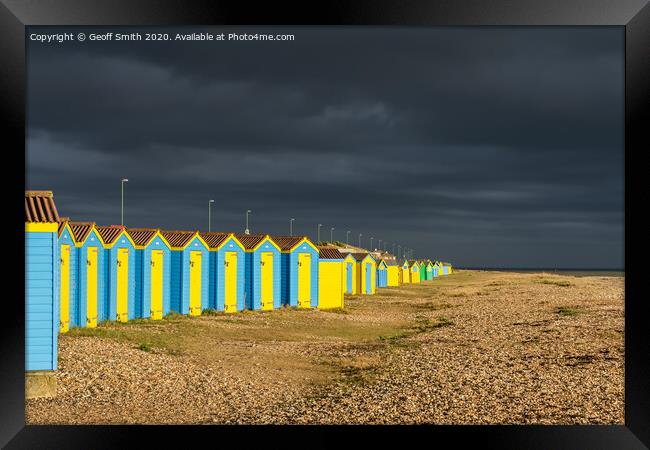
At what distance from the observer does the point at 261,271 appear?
32562mm

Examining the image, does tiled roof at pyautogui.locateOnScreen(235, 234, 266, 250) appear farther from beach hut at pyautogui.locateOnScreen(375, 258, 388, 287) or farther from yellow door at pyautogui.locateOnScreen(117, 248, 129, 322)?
beach hut at pyautogui.locateOnScreen(375, 258, 388, 287)

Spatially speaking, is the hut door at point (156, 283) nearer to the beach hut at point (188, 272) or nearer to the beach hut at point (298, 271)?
the beach hut at point (188, 272)

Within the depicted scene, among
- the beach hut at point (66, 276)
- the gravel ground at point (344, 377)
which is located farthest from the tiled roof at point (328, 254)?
the beach hut at point (66, 276)

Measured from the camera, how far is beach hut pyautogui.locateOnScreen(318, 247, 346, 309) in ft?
121

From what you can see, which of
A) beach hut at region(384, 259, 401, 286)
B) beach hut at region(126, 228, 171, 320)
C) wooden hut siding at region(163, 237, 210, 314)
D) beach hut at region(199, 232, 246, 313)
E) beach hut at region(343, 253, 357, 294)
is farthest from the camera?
beach hut at region(384, 259, 401, 286)

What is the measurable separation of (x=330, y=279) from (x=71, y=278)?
1883 centimetres

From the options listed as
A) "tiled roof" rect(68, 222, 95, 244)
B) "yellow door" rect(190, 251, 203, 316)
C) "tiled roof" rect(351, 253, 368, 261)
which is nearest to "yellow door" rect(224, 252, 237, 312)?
"yellow door" rect(190, 251, 203, 316)

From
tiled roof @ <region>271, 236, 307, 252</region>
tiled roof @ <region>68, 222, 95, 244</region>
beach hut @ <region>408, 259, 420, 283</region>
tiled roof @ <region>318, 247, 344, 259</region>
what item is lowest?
beach hut @ <region>408, 259, 420, 283</region>

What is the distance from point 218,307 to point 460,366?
16.1m

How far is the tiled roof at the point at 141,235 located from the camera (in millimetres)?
25894

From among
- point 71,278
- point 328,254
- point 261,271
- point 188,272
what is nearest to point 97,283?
point 71,278

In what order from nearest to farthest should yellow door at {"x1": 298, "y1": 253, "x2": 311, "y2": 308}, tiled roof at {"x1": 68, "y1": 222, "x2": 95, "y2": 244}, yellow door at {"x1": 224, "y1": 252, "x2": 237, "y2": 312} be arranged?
tiled roof at {"x1": 68, "y1": 222, "x2": 95, "y2": 244}
yellow door at {"x1": 224, "y1": 252, "x2": 237, "y2": 312}
yellow door at {"x1": 298, "y1": 253, "x2": 311, "y2": 308}

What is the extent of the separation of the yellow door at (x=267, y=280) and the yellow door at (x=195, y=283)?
14.6 feet

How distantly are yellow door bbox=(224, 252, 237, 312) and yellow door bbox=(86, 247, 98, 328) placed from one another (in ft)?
27.5
